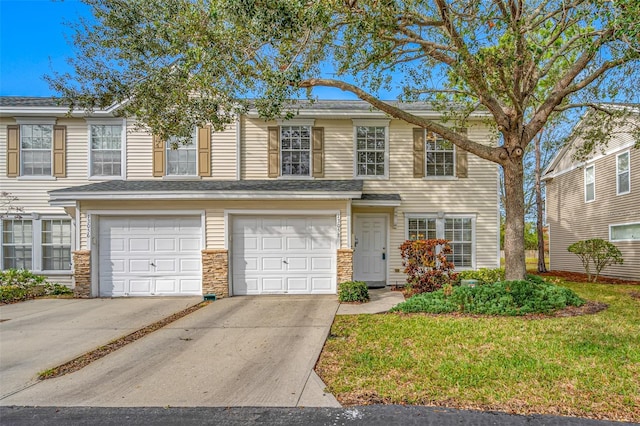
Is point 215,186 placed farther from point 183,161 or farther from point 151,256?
point 151,256

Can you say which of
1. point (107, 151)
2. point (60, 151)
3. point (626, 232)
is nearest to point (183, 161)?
point (107, 151)

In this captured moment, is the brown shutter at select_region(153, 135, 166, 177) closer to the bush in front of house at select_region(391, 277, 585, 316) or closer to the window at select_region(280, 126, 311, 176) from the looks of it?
the window at select_region(280, 126, 311, 176)

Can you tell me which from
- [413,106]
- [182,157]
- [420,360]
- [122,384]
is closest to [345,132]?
[413,106]

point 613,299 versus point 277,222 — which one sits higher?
point 277,222

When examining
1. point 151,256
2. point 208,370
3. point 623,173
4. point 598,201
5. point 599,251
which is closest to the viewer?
point 208,370

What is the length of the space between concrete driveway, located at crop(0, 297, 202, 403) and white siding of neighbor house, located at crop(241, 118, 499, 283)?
5006mm

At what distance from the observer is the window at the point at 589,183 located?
49.3 ft

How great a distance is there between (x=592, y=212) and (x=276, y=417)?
1665 cm

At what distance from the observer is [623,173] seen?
521 inches

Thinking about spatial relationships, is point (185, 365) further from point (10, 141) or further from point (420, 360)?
point (10, 141)

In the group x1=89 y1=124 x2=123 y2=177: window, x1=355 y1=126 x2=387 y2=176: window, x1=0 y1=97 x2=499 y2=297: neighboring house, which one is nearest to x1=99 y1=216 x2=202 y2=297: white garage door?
x1=0 y1=97 x2=499 y2=297: neighboring house

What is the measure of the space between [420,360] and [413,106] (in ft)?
30.3

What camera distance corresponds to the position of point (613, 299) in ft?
29.2

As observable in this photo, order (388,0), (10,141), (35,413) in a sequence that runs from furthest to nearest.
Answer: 1. (10,141)
2. (388,0)
3. (35,413)
